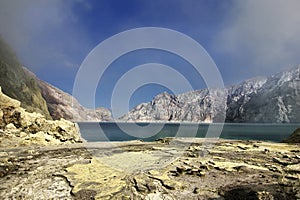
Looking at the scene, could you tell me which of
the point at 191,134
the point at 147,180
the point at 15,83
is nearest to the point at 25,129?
the point at 147,180

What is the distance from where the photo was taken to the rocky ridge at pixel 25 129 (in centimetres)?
2717

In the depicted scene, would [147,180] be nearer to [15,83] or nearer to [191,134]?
[15,83]

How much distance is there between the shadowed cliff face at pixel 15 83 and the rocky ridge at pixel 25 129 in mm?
17641

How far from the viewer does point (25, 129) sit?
30.3m

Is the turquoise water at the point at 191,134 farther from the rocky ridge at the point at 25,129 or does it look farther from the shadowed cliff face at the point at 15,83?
the rocky ridge at the point at 25,129

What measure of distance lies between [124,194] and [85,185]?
262 centimetres

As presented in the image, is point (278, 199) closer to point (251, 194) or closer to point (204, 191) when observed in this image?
point (251, 194)

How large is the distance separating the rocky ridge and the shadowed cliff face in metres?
17.6

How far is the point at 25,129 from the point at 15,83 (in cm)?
3066

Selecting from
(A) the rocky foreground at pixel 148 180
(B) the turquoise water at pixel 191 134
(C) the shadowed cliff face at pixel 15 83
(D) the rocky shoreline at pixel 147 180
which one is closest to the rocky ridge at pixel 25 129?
(D) the rocky shoreline at pixel 147 180

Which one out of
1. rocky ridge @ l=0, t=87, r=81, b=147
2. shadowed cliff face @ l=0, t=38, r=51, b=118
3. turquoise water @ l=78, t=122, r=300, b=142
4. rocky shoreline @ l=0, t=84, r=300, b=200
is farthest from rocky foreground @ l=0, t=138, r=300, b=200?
turquoise water @ l=78, t=122, r=300, b=142

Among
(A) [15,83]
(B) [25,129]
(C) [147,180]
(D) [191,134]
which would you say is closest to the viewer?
(C) [147,180]

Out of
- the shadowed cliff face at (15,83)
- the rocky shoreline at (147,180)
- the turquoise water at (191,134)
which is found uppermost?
the shadowed cliff face at (15,83)

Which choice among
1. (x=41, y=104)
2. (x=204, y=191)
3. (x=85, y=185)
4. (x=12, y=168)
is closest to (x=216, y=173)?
(x=204, y=191)
